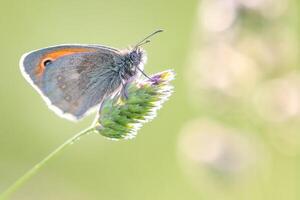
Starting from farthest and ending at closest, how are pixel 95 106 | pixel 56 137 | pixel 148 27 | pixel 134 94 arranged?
pixel 148 27 < pixel 56 137 < pixel 95 106 < pixel 134 94

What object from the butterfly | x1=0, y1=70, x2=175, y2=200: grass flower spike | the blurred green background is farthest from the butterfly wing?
the blurred green background

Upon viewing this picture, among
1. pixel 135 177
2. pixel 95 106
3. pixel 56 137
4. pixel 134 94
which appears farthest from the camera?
pixel 56 137

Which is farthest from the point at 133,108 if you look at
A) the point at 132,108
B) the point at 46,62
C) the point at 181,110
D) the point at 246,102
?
the point at 181,110

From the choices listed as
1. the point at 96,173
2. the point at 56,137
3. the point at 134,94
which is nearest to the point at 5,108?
the point at 56,137

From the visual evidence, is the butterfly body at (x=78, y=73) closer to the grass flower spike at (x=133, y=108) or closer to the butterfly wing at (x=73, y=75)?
the butterfly wing at (x=73, y=75)

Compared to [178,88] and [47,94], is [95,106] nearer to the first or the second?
[47,94]

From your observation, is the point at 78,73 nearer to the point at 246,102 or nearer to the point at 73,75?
the point at 73,75
